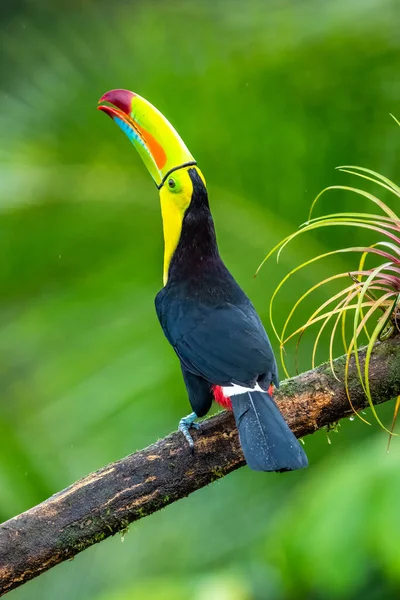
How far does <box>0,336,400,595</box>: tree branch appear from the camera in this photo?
2.18 metres

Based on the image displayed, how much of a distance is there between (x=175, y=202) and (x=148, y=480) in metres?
0.97

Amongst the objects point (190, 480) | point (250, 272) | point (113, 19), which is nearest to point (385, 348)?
point (190, 480)

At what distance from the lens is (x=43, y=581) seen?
182 inches

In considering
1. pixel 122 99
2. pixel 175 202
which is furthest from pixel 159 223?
pixel 175 202

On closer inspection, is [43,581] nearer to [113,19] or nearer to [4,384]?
[4,384]

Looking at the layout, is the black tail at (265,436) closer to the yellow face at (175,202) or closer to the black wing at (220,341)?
the black wing at (220,341)

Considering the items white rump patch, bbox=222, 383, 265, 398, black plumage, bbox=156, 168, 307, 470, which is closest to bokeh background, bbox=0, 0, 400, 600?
black plumage, bbox=156, 168, 307, 470

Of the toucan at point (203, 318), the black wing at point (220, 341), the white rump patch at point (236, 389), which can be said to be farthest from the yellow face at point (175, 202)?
the white rump patch at point (236, 389)

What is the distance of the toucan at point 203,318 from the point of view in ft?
7.34

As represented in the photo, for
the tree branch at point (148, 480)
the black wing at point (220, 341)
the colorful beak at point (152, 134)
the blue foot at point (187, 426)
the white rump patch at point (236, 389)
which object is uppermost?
the colorful beak at point (152, 134)

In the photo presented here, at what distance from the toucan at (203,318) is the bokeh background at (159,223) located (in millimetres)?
1077

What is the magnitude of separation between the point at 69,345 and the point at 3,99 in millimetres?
1239

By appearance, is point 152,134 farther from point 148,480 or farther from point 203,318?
point 148,480

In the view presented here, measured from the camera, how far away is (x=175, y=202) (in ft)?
9.37
